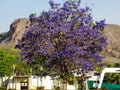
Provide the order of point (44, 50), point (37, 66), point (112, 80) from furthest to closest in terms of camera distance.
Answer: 1. point (112, 80)
2. point (37, 66)
3. point (44, 50)

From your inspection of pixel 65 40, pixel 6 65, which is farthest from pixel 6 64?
pixel 65 40

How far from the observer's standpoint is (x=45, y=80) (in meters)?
78.6

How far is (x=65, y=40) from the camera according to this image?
26.9 meters

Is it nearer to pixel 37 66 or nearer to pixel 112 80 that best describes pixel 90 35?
pixel 37 66

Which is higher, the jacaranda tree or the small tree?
the small tree

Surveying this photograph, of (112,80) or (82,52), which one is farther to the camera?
(112,80)

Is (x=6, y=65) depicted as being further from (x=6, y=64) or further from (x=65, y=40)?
(x=65, y=40)

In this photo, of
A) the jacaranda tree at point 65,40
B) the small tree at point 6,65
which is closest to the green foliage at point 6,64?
the small tree at point 6,65

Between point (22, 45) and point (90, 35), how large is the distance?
4734 mm

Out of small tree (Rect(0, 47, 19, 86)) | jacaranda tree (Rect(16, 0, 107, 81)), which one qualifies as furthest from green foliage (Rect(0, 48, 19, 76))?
jacaranda tree (Rect(16, 0, 107, 81))

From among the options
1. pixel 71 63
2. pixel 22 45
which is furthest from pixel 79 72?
pixel 22 45

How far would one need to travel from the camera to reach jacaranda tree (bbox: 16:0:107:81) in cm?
2670

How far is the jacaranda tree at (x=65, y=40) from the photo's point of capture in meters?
26.7

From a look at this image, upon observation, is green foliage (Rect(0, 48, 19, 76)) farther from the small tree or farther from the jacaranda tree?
the jacaranda tree
